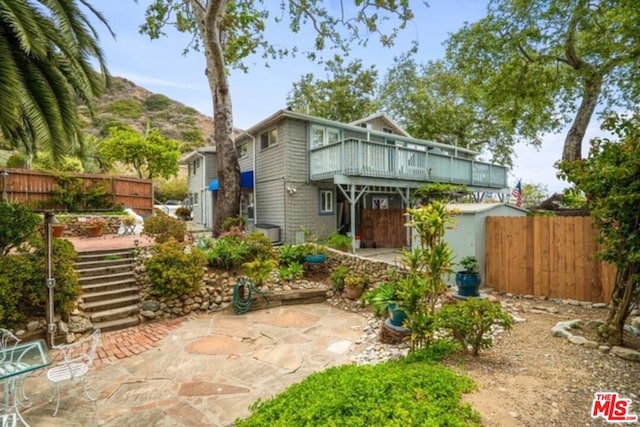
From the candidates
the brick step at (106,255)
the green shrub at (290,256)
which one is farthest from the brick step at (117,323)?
the green shrub at (290,256)

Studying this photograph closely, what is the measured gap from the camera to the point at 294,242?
41.7 feet

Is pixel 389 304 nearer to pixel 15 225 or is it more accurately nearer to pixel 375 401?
pixel 375 401

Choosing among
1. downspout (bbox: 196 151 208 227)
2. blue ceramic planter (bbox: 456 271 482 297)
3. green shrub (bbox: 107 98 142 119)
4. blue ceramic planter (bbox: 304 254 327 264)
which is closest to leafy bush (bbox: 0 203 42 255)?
blue ceramic planter (bbox: 304 254 327 264)

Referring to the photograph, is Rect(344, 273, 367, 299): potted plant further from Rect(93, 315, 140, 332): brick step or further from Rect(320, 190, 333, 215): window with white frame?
Rect(320, 190, 333, 215): window with white frame

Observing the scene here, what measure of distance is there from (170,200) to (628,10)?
34860mm

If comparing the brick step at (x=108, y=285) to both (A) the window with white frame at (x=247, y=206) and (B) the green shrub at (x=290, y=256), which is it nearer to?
(B) the green shrub at (x=290, y=256)

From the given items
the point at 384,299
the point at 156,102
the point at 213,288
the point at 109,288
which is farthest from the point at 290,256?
the point at 156,102

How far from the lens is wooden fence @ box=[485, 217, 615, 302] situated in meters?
6.70

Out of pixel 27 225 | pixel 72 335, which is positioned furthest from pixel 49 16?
pixel 72 335

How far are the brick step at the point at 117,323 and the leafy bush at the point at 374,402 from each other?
4.98m

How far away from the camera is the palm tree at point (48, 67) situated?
4.73 m

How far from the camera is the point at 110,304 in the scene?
6.87 m

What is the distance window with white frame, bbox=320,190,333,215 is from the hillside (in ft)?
123

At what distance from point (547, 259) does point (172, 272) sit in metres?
8.36
